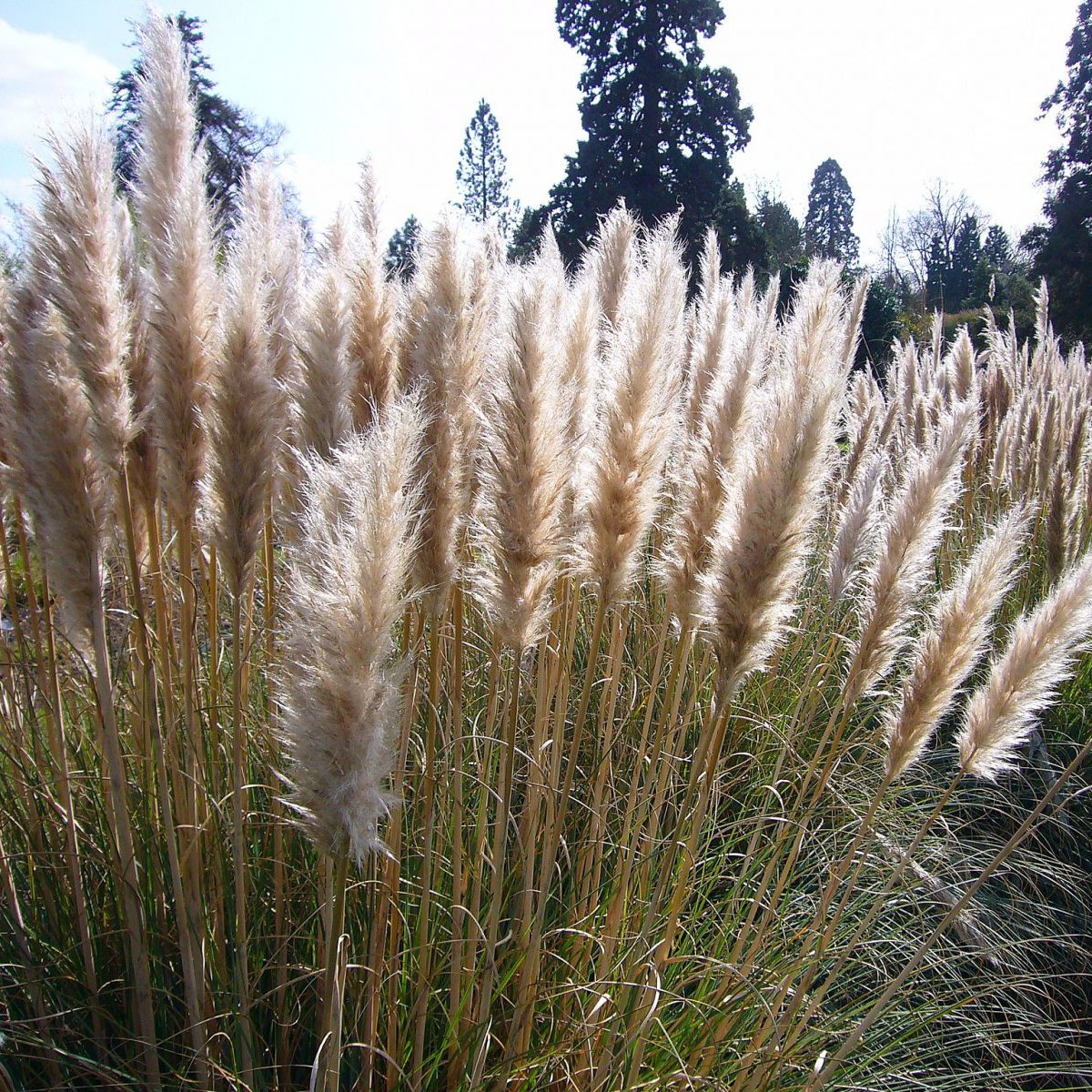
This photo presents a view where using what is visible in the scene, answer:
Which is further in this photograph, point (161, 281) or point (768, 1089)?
point (768, 1089)

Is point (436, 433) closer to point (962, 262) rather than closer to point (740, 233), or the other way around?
point (740, 233)

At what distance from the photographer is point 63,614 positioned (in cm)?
175

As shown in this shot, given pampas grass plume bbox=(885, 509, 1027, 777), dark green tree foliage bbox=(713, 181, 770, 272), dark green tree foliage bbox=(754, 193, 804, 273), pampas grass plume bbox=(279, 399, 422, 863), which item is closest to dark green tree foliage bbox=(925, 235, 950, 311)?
dark green tree foliage bbox=(754, 193, 804, 273)

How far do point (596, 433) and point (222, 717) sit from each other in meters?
1.62

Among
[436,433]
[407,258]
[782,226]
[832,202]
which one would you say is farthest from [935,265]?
[436,433]

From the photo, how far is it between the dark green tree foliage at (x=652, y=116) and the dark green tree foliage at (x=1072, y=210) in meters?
11.0

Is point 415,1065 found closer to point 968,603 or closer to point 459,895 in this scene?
point 459,895

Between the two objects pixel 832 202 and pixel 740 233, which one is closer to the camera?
pixel 740 233

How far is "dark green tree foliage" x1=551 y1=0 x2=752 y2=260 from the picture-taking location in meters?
29.1

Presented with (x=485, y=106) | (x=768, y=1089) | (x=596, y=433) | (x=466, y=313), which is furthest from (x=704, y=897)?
(x=485, y=106)

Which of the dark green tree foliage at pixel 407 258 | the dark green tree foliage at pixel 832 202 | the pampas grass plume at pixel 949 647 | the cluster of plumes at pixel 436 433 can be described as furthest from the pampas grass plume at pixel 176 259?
the dark green tree foliage at pixel 832 202

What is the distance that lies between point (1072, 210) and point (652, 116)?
580 inches

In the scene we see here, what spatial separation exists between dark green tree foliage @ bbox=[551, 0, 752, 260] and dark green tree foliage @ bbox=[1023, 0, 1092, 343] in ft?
36.1

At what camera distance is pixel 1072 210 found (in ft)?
87.9
